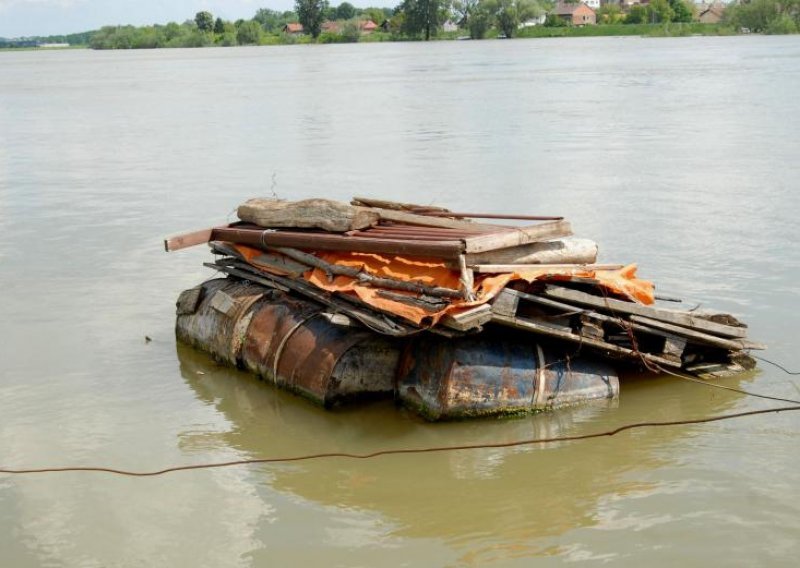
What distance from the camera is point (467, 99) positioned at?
39.5 m

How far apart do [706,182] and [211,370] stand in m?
11.7

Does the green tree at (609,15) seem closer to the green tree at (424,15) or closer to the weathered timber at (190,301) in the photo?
the green tree at (424,15)

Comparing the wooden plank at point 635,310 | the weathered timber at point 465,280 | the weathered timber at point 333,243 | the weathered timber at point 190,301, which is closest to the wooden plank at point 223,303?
the weathered timber at point 190,301

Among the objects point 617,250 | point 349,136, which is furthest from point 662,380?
point 349,136

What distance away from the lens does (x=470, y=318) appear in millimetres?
7484

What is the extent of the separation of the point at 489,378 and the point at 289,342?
6.18 ft

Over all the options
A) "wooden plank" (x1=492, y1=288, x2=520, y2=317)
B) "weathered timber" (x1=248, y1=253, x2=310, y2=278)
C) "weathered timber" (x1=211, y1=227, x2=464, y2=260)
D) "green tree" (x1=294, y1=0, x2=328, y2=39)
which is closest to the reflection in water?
"wooden plank" (x1=492, y1=288, x2=520, y2=317)

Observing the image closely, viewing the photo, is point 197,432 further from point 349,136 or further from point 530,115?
point 530,115

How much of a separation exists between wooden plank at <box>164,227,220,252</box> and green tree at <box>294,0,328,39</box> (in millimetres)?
157204

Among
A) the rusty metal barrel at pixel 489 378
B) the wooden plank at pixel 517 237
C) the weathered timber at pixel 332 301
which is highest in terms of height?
the wooden plank at pixel 517 237

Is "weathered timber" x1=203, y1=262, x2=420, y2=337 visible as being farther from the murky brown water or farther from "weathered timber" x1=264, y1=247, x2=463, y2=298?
the murky brown water

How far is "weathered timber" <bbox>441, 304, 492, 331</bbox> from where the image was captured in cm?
745

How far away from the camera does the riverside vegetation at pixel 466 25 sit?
11203 cm

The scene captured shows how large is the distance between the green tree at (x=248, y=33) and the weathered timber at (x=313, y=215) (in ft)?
533
